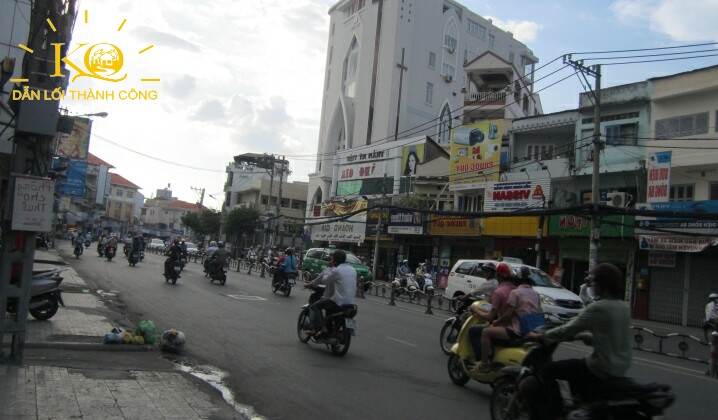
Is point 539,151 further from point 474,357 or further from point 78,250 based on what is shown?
point 474,357

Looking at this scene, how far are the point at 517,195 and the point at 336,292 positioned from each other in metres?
22.5

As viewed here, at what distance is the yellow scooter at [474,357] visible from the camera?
6559 mm

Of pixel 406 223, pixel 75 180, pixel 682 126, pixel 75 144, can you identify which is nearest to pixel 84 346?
pixel 682 126

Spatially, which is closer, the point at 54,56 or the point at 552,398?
the point at 552,398

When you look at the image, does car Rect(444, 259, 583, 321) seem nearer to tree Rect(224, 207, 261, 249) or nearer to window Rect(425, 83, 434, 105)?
tree Rect(224, 207, 261, 249)

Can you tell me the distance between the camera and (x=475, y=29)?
71312 mm

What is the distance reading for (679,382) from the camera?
9.41m

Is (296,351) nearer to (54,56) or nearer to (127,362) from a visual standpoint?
(127,362)

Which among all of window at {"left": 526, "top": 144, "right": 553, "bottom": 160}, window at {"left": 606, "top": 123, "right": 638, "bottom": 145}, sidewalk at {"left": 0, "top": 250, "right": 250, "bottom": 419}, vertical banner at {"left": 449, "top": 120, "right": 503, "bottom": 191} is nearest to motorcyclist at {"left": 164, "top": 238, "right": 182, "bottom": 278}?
sidewalk at {"left": 0, "top": 250, "right": 250, "bottom": 419}

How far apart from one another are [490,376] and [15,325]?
572 cm

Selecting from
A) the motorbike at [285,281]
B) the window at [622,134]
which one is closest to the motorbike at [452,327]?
the motorbike at [285,281]

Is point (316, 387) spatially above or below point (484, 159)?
below

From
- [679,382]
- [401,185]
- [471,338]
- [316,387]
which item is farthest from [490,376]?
[401,185]

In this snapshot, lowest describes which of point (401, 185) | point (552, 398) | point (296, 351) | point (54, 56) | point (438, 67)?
point (296, 351)
